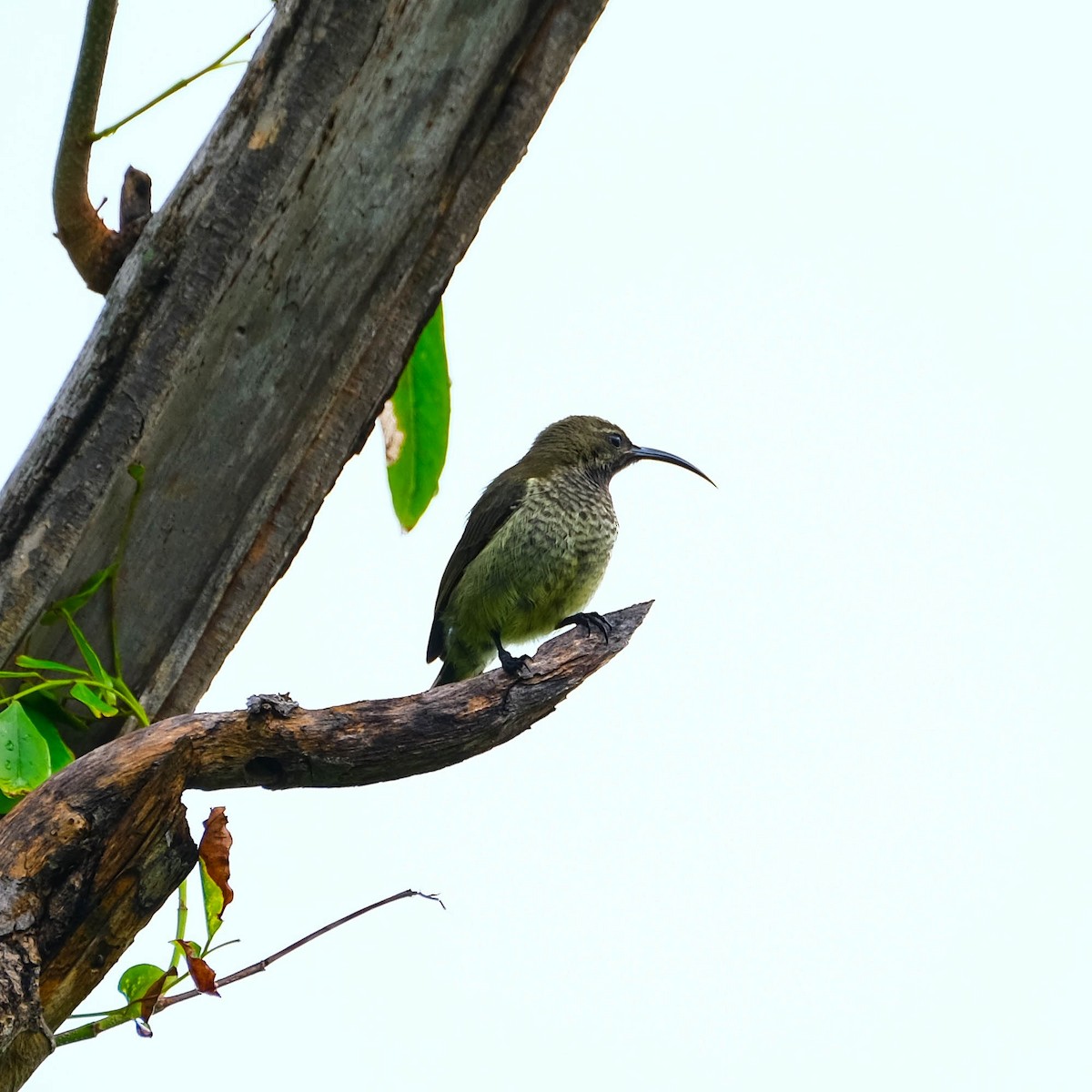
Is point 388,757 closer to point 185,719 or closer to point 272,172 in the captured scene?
point 185,719

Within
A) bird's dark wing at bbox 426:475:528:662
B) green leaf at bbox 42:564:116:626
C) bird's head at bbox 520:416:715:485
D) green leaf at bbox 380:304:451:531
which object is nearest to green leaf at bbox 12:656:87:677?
green leaf at bbox 42:564:116:626

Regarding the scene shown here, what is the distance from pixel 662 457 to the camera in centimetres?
703

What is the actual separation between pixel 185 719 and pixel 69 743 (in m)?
0.79

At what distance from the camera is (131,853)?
2650 millimetres

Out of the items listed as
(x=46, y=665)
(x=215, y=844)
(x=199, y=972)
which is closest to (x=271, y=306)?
(x=46, y=665)

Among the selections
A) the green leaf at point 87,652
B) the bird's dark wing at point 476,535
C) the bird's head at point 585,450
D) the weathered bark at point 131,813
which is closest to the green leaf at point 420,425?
the green leaf at point 87,652

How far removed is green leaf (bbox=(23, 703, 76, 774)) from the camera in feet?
10.6

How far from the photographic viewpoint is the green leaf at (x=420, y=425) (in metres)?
4.13

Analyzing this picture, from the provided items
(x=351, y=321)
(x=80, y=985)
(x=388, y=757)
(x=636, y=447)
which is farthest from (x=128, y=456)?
(x=636, y=447)

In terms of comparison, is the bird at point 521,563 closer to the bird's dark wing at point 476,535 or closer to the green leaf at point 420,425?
the bird's dark wing at point 476,535

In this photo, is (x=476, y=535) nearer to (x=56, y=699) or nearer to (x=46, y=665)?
(x=56, y=699)

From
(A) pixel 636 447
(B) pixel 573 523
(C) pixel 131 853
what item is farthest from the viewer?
(A) pixel 636 447

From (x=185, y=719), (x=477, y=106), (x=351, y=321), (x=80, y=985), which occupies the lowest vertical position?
(x=80, y=985)

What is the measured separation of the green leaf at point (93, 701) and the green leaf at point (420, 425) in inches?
49.4
